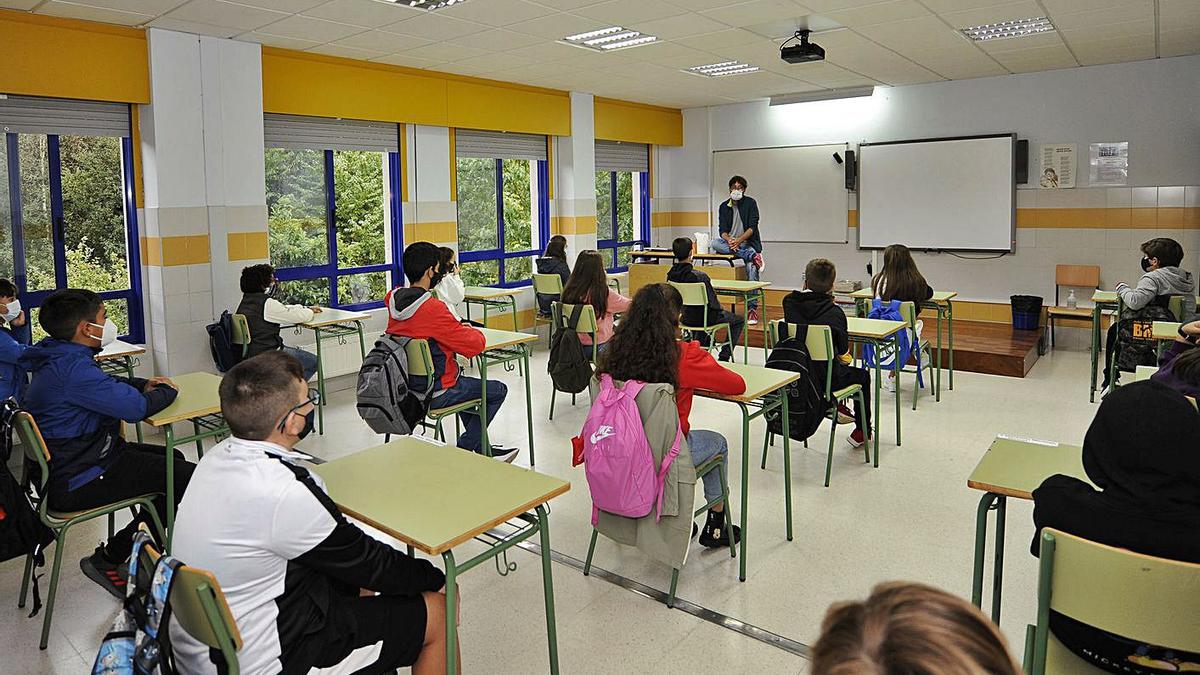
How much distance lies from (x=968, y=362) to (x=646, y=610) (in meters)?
5.50

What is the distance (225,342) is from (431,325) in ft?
7.62

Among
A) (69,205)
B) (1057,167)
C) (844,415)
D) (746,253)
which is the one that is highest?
(1057,167)

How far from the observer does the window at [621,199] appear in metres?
10.8

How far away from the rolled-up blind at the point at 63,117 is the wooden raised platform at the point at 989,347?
225 inches

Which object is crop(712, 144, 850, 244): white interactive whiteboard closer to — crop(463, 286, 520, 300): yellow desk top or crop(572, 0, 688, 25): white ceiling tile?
crop(463, 286, 520, 300): yellow desk top

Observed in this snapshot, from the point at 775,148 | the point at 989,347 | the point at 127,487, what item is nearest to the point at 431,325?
the point at 127,487

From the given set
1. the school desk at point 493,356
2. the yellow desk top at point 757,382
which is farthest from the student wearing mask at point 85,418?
the yellow desk top at point 757,382

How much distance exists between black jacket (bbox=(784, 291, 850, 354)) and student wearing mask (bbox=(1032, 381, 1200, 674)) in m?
2.59

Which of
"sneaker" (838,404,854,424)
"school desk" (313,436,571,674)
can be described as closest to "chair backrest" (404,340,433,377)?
"school desk" (313,436,571,674)

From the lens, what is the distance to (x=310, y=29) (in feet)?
19.4

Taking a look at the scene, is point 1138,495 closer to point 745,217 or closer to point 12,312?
point 12,312

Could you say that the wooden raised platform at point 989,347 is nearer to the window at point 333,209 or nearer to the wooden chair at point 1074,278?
the wooden chair at point 1074,278

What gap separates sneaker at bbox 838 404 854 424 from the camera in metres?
5.06

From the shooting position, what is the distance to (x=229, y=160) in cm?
625
